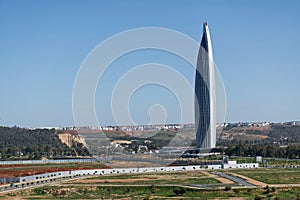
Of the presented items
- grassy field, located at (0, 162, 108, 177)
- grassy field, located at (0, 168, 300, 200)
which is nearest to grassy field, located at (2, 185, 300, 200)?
grassy field, located at (0, 168, 300, 200)

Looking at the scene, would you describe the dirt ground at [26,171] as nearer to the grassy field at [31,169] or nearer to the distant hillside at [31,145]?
the grassy field at [31,169]

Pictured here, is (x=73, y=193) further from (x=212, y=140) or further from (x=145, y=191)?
(x=212, y=140)

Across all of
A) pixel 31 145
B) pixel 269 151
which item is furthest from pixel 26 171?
pixel 31 145

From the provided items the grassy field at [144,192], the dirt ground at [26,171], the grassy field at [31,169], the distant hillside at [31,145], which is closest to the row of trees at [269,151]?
the grassy field at [31,169]

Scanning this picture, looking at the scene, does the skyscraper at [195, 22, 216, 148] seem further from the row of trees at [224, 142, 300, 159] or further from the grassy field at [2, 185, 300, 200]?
the grassy field at [2, 185, 300, 200]

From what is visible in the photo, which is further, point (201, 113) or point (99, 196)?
point (201, 113)

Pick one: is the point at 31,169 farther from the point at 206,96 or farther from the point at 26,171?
the point at 206,96

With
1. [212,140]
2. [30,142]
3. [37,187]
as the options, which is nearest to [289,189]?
[37,187]
